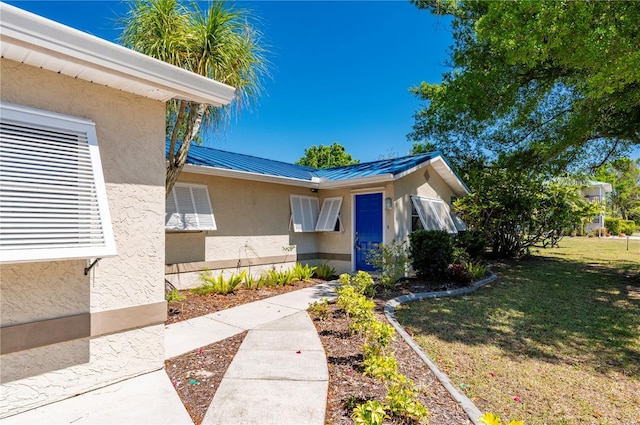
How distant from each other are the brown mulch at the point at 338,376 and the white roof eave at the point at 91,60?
3664 mm

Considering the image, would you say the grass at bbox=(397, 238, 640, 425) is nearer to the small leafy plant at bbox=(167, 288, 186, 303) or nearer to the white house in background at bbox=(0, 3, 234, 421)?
the white house in background at bbox=(0, 3, 234, 421)

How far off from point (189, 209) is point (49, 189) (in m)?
5.28

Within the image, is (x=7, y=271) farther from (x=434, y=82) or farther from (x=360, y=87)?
(x=434, y=82)

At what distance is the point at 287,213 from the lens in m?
11.4

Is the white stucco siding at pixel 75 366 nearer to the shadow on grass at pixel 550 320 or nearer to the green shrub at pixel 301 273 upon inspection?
the shadow on grass at pixel 550 320

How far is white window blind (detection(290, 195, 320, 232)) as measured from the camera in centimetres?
1147

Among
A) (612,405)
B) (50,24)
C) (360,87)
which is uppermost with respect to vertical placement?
(360,87)

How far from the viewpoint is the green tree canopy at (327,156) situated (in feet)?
133

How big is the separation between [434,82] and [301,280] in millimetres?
14360

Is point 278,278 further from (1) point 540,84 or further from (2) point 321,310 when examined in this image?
(1) point 540,84

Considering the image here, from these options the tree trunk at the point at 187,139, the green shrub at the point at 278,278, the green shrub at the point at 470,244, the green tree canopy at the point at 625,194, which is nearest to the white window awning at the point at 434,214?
the green shrub at the point at 470,244

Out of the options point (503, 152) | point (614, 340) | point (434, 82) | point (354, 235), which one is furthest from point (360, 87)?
point (614, 340)

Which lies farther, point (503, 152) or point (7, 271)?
point (503, 152)

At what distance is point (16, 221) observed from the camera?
10.2 feet
